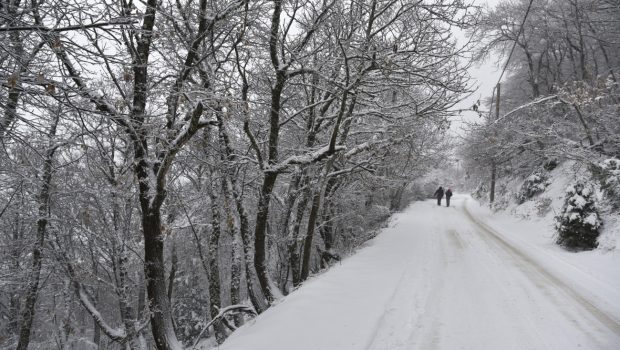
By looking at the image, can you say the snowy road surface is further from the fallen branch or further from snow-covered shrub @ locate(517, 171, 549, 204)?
snow-covered shrub @ locate(517, 171, 549, 204)

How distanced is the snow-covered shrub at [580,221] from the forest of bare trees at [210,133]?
187 inches

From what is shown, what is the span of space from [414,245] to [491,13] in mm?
16731

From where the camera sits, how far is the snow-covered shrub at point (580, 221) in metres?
9.61

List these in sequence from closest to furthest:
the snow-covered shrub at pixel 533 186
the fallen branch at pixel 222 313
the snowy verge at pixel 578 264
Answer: the fallen branch at pixel 222 313 < the snowy verge at pixel 578 264 < the snow-covered shrub at pixel 533 186

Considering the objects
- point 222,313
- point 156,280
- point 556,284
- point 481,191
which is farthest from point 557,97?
point 481,191

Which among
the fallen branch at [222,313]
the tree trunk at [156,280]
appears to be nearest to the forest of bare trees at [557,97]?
the fallen branch at [222,313]

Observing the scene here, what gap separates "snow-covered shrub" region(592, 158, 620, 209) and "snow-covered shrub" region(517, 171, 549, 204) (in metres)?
6.99

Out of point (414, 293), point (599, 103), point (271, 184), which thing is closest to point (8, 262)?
point (271, 184)

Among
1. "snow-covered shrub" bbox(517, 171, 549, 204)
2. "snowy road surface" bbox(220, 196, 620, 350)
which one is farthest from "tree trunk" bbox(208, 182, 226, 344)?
"snow-covered shrub" bbox(517, 171, 549, 204)

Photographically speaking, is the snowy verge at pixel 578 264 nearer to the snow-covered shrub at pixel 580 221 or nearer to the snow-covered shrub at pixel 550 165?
the snow-covered shrub at pixel 580 221

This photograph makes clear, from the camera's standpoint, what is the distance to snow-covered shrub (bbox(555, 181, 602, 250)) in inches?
378

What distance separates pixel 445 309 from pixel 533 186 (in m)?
15.5

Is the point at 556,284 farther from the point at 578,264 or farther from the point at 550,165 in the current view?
the point at 550,165

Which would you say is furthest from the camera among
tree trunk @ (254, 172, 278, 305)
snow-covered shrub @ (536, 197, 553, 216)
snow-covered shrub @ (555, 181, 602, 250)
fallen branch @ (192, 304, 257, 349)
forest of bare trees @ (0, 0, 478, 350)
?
snow-covered shrub @ (536, 197, 553, 216)
